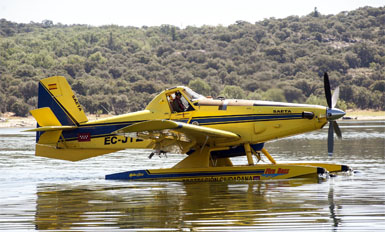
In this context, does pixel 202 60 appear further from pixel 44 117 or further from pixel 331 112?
pixel 331 112

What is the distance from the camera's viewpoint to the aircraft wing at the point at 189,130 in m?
13.0

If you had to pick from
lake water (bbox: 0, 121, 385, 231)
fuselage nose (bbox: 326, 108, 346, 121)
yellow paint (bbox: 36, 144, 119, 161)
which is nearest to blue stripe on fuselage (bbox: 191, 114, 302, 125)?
fuselage nose (bbox: 326, 108, 346, 121)

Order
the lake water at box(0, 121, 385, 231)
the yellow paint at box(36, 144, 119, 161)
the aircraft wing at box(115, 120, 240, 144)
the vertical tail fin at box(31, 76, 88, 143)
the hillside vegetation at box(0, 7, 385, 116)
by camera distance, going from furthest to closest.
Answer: the hillside vegetation at box(0, 7, 385, 116) < the vertical tail fin at box(31, 76, 88, 143) < the yellow paint at box(36, 144, 119, 161) < the aircraft wing at box(115, 120, 240, 144) < the lake water at box(0, 121, 385, 231)

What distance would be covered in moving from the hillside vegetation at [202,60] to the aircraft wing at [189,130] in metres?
25.2

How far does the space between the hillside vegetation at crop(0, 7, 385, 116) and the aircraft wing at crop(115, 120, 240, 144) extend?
82.7ft

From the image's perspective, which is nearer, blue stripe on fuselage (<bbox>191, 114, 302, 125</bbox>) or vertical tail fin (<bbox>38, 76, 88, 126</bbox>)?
blue stripe on fuselage (<bbox>191, 114, 302, 125</bbox>)

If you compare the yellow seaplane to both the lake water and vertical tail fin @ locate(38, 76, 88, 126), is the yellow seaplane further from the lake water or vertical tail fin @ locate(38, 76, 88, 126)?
the lake water

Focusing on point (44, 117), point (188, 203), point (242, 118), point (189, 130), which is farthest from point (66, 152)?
point (188, 203)

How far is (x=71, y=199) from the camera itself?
12.1m

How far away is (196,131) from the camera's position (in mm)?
13797

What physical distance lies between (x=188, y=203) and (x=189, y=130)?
2795mm

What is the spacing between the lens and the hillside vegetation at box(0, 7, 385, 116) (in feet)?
201

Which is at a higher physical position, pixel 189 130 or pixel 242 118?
pixel 242 118

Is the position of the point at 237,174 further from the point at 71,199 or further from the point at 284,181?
the point at 71,199
